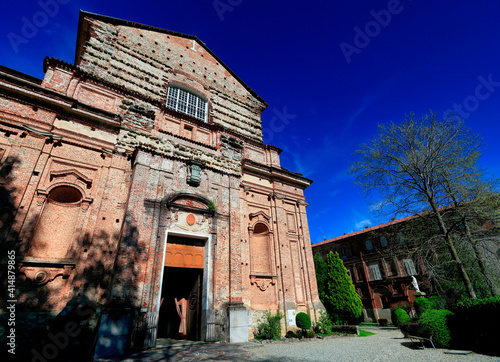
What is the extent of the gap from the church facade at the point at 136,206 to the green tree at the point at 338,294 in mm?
4685

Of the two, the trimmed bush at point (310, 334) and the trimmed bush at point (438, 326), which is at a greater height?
the trimmed bush at point (438, 326)

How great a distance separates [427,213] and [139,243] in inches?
556

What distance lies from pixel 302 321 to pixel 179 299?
19.8ft

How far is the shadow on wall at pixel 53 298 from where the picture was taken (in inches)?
269

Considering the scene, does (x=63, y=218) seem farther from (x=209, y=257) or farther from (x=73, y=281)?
(x=209, y=257)

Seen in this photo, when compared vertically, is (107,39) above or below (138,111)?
above

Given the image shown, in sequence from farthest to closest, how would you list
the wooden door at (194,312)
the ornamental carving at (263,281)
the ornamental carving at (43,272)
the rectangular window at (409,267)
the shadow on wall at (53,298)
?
the rectangular window at (409,267), the ornamental carving at (263,281), the wooden door at (194,312), the ornamental carving at (43,272), the shadow on wall at (53,298)

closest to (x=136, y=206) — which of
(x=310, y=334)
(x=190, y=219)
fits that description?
(x=190, y=219)

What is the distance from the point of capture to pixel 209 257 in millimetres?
10414

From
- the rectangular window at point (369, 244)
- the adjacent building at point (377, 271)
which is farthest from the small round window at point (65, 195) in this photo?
the rectangular window at point (369, 244)

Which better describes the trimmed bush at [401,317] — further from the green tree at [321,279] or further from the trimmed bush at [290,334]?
the trimmed bush at [290,334]

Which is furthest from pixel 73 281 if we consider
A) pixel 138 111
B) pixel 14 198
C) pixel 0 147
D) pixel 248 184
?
pixel 248 184

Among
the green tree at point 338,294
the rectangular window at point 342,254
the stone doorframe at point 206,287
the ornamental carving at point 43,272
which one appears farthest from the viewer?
the rectangular window at point 342,254

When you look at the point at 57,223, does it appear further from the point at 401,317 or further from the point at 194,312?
the point at 401,317
